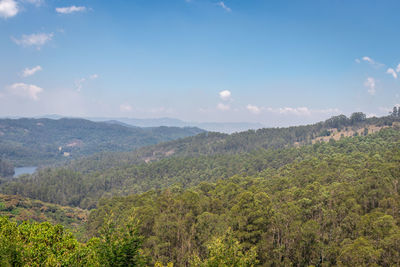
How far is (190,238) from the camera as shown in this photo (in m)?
37.6

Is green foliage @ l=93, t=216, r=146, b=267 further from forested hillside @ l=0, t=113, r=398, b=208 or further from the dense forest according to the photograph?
forested hillside @ l=0, t=113, r=398, b=208

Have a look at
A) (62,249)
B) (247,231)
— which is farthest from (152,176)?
(62,249)

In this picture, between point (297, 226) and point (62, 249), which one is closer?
point (62, 249)

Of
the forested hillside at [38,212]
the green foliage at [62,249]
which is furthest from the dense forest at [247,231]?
the forested hillside at [38,212]

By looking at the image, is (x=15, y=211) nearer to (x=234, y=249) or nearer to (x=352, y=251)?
(x=234, y=249)

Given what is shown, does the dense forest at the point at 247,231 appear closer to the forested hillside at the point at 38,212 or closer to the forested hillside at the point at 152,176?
the forested hillside at the point at 38,212

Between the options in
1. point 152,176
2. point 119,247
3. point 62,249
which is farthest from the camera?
point 152,176

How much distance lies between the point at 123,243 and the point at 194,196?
3204cm

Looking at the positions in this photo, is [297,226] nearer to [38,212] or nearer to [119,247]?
[119,247]

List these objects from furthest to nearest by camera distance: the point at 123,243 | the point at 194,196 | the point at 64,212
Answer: the point at 64,212 → the point at 194,196 → the point at 123,243

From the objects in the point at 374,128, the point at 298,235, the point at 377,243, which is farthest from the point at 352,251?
the point at 374,128

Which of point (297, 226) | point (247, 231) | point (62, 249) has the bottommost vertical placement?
point (247, 231)

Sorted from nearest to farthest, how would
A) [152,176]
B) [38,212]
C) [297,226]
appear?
[297,226], [38,212], [152,176]

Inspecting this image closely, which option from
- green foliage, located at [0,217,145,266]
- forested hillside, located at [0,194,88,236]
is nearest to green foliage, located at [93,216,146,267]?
green foliage, located at [0,217,145,266]
